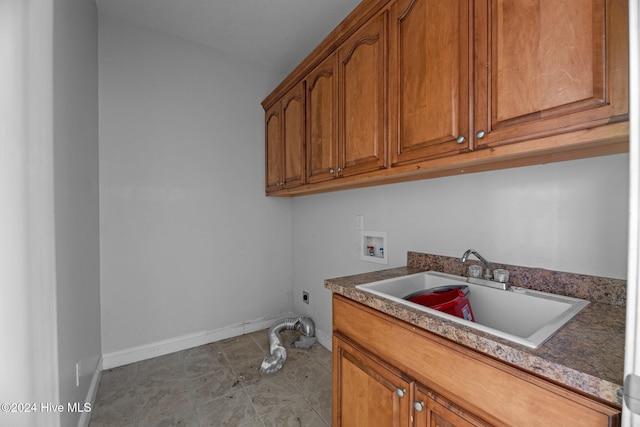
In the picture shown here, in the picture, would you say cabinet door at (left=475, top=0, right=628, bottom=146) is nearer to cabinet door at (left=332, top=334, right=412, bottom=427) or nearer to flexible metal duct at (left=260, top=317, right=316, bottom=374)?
cabinet door at (left=332, top=334, right=412, bottom=427)

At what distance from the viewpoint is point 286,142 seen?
2.28 meters

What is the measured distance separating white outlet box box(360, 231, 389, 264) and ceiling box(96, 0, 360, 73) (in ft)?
5.40

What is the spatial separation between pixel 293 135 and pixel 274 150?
41cm

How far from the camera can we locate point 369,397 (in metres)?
1.09

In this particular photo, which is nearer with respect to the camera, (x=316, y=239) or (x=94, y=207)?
(x=94, y=207)

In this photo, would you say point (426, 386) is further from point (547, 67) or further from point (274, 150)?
point (274, 150)

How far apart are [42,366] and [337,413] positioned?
122cm

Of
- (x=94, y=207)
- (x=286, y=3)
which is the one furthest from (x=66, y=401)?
(x=286, y=3)

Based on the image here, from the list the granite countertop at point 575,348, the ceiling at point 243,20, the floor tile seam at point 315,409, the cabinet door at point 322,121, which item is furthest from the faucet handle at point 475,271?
the ceiling at point 243,20

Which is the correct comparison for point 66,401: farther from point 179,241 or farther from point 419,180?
point 419,180

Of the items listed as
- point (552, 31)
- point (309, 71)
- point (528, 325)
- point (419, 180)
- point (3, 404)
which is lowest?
point (3, 404)

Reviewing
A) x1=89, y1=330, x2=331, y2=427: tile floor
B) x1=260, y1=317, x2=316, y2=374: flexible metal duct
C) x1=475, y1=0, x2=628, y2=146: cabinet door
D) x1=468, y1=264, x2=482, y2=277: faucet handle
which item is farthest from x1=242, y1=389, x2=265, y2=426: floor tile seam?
x1=475, y1=0, x2=628, y2=146: cabinet door

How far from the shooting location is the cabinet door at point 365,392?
97 cm

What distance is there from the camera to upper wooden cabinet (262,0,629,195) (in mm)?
729
